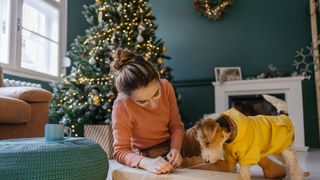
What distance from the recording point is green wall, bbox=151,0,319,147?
3.52 metres

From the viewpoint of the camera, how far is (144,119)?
52.1 inches

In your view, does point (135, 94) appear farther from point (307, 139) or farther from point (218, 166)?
point (307, 139)

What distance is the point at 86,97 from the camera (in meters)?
2.81

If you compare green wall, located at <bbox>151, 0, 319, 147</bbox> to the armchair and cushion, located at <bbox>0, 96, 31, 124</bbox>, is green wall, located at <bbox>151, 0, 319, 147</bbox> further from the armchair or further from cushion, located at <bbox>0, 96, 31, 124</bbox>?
cushion, located at <bbox>0, 96, 31, 124</bbox>

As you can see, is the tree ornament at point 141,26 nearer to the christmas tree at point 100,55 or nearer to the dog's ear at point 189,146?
the christmas tree at point 100,55

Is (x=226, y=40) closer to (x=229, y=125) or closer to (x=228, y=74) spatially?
(x=228, y=74)

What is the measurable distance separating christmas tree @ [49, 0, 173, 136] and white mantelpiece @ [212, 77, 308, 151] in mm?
991

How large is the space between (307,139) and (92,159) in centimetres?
313

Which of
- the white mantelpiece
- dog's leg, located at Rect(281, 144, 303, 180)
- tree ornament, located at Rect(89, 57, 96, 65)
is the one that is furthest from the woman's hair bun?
the white mantelpiece

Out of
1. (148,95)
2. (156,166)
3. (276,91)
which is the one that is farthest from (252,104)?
(156,166)

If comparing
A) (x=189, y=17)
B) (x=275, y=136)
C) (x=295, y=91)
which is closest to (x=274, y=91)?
(x=295, y=91)

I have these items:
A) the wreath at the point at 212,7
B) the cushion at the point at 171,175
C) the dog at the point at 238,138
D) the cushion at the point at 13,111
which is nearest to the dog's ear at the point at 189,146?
the dog at the point at 238,138

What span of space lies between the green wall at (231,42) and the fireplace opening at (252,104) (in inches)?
13.0

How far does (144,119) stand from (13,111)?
1020mm
